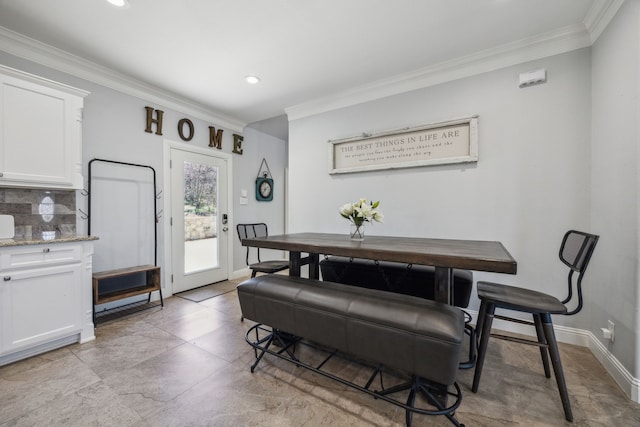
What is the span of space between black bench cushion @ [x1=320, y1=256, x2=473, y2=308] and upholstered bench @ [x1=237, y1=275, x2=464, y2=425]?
2.67 ft

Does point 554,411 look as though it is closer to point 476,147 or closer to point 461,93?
point 476,147

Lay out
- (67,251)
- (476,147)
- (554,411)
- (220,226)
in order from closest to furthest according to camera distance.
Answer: (554,411)
(67,251)
(476,147)
(220,226)

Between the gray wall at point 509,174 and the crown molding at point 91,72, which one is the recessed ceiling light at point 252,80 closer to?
the crown molding at point 91,72

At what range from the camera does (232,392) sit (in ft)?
5.49

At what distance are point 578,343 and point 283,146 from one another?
200 inches

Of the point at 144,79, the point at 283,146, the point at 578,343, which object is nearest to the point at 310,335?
the point at 578,343

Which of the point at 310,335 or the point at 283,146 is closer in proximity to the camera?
the point at 310,335

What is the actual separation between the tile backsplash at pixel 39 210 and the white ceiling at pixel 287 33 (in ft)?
4.53

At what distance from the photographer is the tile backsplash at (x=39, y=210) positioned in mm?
2307

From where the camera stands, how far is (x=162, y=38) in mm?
2299

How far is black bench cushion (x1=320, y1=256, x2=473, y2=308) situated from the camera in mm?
2166

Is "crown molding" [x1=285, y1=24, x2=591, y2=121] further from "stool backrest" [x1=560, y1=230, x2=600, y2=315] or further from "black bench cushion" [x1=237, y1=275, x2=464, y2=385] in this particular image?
"black bench cushion" [x1=237, y1=275, x2=464, y2=385]

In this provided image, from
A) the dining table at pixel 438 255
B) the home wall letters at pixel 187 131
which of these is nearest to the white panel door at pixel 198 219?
the home wall letters at pixel 187 131

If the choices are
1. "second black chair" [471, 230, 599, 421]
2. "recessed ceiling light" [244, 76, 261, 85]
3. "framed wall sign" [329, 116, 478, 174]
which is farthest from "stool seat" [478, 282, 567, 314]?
"recessed ceiling light" [244, 76, 261, 85]
